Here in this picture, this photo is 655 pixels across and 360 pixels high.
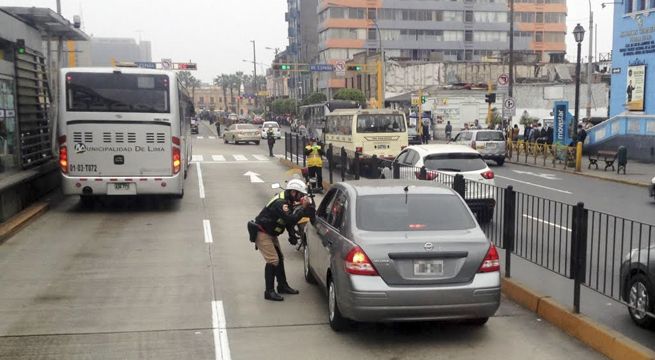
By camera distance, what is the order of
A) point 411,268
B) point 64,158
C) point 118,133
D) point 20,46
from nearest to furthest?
point 411,268 < point 64,158 < point 118,133 < point 20,46

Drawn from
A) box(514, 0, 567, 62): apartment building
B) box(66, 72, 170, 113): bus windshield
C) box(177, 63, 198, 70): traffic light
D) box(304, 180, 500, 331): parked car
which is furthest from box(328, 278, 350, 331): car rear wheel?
box(514, 0, 567, 62): apartment building

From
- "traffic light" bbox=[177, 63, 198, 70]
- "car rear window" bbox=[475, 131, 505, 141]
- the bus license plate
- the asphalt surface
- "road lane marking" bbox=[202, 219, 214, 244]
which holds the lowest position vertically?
"road lane marking" bbox=[202, 219, 214, 244]

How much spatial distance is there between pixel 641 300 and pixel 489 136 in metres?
25.5

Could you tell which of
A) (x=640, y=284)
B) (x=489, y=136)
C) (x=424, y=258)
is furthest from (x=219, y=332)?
(x=489, y=136)

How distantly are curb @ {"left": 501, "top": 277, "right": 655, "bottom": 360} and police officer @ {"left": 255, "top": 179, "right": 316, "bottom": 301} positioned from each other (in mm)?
2637

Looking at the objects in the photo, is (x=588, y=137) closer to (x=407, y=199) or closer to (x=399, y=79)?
(x=407, y=199)

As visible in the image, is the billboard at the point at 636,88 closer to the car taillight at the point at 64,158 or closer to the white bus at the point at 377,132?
the white bus at the point at 377,132

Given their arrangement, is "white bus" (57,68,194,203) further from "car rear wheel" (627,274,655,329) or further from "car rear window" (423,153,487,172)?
"car rear wheel" (627,274,655,329)

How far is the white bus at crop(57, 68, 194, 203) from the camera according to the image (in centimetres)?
1477

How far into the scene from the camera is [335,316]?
6859 mm

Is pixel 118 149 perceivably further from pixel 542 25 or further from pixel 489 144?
pixel 542 25

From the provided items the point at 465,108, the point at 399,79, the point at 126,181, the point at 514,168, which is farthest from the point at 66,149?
the point at 399,79

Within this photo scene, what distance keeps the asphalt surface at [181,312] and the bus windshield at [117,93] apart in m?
3.07

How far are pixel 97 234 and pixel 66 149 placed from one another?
2.77 m
